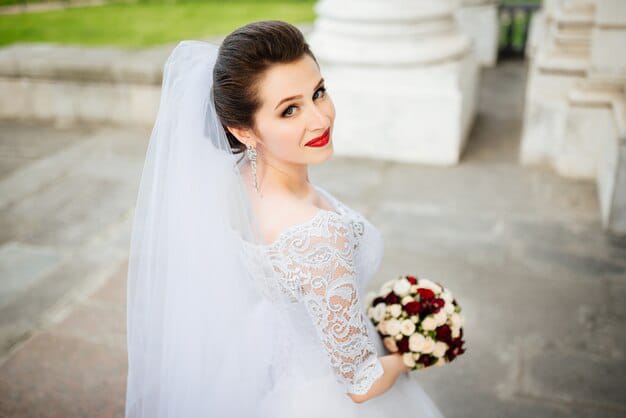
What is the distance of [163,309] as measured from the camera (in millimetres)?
1831

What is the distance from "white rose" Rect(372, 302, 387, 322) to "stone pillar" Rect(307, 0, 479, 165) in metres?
3.14

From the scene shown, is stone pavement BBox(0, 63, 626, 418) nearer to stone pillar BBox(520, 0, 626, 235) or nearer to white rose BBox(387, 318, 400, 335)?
stone pillar BBox(520, 0, 626, 235)

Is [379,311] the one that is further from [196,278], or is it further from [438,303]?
[196,278]

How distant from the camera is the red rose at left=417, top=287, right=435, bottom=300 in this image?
1.92 m

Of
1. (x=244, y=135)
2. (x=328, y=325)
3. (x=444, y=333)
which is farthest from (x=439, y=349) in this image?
(x=244, y=135)

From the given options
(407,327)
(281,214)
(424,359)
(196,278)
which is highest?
(281,214)

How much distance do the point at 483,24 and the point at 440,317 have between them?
6777 mm

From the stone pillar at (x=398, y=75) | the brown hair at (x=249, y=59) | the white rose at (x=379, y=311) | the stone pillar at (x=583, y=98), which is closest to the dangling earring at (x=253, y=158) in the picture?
the brown hair at (x=249, y=59)

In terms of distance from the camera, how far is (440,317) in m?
1.86

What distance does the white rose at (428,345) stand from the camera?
1.83 m

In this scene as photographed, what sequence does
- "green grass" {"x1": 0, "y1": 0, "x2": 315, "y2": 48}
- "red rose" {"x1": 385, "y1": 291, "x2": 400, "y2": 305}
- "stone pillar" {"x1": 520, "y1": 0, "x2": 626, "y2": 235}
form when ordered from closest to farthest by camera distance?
1. "red rose" {"x1": 385, "y1": 291, "x2": 400, "y2": 305}
2. "stone pillar" {"x1": 520, "y1": 0, "x2": 626, "y2": 235}
3. "green grass" {"x1": 0, "y1": 0, "x2": 315, "y2": 48}

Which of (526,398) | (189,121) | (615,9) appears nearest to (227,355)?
(189,121)

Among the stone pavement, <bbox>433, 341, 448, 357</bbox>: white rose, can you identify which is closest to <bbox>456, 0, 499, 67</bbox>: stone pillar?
the stone pavement

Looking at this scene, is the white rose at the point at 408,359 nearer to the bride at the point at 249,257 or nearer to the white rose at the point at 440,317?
the bride at the point at 249,257
